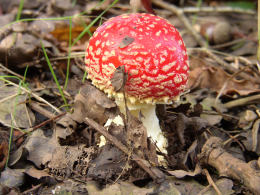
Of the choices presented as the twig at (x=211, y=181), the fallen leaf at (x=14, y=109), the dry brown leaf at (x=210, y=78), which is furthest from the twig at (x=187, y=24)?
the fallen leaf at (x=14, y=109)

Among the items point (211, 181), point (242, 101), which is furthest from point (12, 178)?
point (242, 101)

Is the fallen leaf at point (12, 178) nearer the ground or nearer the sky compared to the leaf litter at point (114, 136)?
nearer the ground

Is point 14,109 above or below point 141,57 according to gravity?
below

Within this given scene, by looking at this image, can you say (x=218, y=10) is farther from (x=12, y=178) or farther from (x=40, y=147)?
(x=12, y=178)

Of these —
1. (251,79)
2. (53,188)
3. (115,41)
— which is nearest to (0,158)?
(53,188)

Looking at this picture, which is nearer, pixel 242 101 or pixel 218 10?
pixel 242 101

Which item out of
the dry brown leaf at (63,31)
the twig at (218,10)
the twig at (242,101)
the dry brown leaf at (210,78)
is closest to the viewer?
the twig at (242,101)

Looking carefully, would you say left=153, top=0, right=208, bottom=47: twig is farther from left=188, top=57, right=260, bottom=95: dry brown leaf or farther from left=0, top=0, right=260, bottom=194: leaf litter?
left=188, top=57, right=260, bottom=95: dry brown leaf

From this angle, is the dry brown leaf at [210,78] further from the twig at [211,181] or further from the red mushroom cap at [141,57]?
the twig at [211,181]

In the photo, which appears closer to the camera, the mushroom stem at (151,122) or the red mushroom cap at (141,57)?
the red mushroom cap at (141,57)
